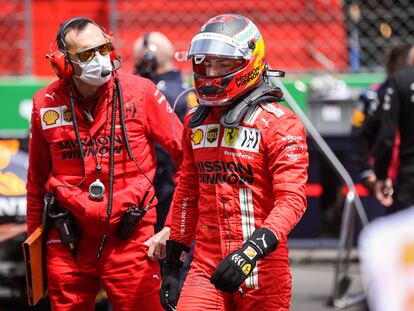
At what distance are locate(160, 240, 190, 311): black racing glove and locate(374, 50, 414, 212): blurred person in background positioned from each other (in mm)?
2937

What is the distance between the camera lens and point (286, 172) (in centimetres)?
383

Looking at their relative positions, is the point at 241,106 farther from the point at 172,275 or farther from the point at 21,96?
the point at 21,96

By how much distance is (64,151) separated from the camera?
4.64 metres

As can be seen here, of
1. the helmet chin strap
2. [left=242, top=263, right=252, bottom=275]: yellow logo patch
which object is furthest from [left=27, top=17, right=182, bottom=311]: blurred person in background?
[left=242, top=263, right=252, bottom=275]: yellow logo patch

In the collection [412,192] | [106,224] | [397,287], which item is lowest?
[412,192]

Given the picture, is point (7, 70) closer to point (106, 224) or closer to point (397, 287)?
point (106, 224)

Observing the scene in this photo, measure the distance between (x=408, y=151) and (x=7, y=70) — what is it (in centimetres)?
637

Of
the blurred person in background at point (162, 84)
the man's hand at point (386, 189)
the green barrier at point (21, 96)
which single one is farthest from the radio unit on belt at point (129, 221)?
the green barrier at point (21, 96)

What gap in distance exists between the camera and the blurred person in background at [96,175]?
4.56 m

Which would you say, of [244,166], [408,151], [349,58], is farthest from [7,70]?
[244,166]

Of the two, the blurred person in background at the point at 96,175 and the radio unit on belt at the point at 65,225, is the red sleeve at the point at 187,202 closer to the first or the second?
the blurred person in background at the point at 96,175

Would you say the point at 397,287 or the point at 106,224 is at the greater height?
the point at 397,287

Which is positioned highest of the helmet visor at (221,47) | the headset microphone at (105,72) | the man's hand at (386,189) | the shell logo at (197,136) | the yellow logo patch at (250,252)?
the helmet visor at (221,47)

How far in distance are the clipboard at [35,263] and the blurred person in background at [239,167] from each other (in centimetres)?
78
